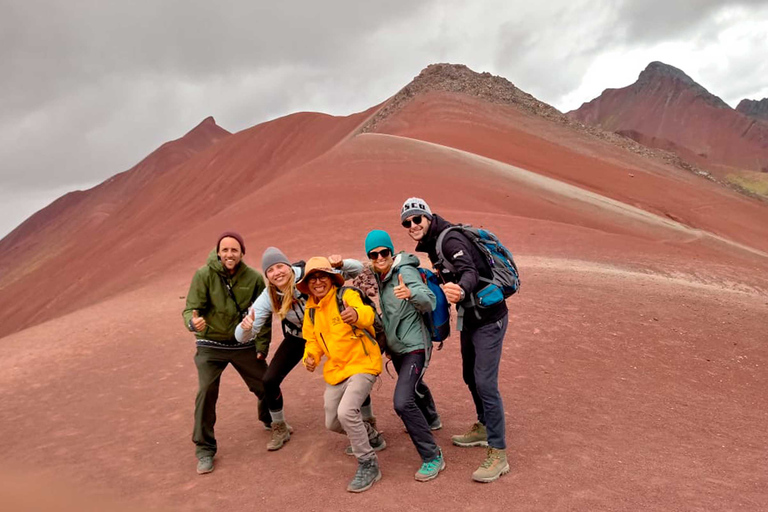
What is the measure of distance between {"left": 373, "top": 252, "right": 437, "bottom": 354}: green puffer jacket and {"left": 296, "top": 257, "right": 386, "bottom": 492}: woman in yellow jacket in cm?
13

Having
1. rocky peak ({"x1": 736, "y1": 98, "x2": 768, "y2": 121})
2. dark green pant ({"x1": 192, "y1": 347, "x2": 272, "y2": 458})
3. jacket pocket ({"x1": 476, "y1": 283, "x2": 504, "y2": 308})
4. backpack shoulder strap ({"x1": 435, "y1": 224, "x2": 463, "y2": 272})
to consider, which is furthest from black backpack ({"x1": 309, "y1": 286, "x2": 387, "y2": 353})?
rocky peak ({"x1": 736, "y1": 98, "x2": 768, "y2": 121})

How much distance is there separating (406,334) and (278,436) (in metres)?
1.57

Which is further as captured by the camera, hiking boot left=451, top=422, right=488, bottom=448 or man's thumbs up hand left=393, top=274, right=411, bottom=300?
hiking boot left=451, top=422, right=488, bottom=448

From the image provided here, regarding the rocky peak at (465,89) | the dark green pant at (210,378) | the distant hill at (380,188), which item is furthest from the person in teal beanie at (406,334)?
the rocky peak at (465,89)

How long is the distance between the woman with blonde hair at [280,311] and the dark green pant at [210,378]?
19cm

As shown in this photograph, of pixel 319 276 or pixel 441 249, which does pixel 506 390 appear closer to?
pixel 441 249

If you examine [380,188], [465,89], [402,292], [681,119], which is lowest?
[402,292]

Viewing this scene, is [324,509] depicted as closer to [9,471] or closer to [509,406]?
[509,406]

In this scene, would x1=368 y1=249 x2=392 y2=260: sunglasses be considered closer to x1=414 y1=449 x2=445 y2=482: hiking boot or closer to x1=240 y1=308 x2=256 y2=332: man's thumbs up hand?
x1=240 y1=308 x2=256 y2=332: man's thumbs up hand

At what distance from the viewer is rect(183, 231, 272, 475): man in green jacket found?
414cm

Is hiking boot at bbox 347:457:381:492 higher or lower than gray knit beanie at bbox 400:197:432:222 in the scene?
lower

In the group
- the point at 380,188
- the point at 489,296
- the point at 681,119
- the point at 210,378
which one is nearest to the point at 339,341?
the point at 489,296

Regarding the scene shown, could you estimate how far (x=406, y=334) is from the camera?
12.2ft

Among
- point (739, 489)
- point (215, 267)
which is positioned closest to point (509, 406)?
point (739, 489)
